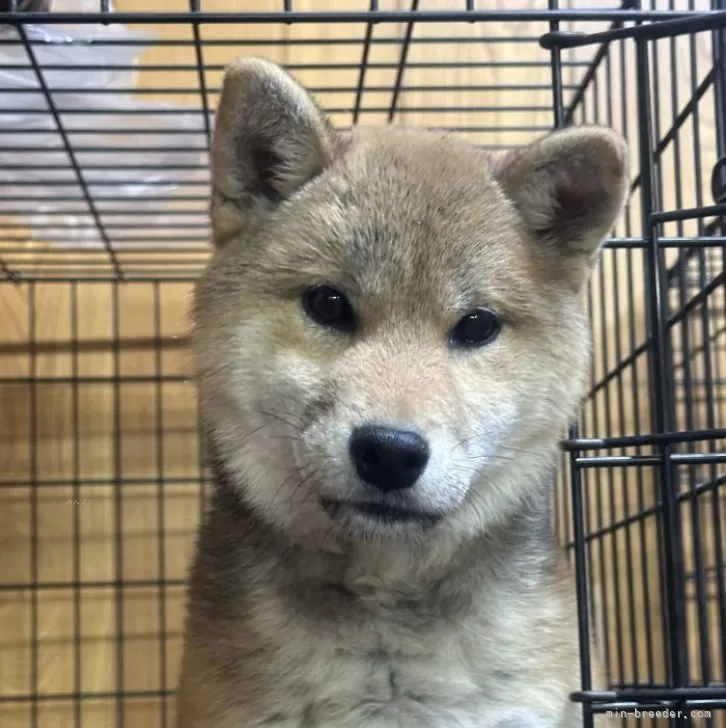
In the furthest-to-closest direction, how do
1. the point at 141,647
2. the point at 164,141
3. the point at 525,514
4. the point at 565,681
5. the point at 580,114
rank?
1. the point at 141,647
2. the point at 580,114
3. the point at 164,141
4. the point at 525,514
5. the point at 565,681

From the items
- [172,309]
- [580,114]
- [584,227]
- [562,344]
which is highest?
[580,114]

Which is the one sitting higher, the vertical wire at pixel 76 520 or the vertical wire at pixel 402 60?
the vertical wire at pixel 402 60

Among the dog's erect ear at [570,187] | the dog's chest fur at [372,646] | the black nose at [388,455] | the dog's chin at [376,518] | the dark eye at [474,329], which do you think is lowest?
the dog's chest fur at [372,646]

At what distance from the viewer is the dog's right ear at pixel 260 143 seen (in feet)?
3.33

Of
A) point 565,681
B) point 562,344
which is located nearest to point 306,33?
point 562,344

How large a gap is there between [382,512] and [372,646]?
172mm

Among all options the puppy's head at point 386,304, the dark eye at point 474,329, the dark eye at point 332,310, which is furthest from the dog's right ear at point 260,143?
the dark eye at point 474,329

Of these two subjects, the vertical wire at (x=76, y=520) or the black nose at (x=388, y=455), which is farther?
the vertical wire at (x=76, y=520)

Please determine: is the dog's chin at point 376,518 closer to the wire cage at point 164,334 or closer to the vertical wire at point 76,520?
the wire cage at point 164,334

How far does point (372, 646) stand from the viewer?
98 cm

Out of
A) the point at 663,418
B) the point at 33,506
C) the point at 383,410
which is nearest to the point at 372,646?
the point at 383,410

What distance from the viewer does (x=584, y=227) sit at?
1.10 meters

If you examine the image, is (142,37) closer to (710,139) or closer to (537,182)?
(537,182)

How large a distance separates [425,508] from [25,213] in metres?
1.29
